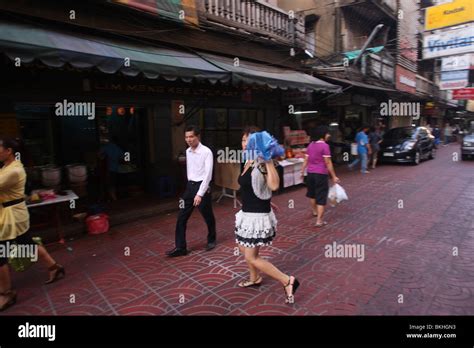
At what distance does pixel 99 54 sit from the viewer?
5.01 m

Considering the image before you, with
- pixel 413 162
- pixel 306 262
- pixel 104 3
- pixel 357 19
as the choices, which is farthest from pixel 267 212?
pixel 357 19

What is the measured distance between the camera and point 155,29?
748 centimetres

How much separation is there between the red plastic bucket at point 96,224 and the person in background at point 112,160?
197cm

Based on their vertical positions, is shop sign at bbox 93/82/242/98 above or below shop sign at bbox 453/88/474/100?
below

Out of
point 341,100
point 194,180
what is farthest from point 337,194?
point 341,100

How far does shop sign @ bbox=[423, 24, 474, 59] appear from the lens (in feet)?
48.8

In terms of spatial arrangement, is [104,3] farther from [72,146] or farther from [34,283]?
[34,283]

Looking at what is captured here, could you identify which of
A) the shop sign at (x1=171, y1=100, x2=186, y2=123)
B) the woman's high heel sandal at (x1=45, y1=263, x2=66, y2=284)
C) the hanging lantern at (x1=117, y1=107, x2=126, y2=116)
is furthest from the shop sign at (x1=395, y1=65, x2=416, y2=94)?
the woman's high heel sandal at (x1=45, y1=263, x2=66, y2=284)

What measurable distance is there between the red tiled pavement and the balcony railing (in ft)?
18.9

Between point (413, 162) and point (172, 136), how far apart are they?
11.2 meters

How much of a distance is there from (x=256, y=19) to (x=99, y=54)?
664cm

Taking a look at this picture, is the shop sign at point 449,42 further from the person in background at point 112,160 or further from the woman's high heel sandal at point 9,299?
the woman's high heel sandal at point 9,299

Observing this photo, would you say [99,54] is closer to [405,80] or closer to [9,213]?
[9,213]

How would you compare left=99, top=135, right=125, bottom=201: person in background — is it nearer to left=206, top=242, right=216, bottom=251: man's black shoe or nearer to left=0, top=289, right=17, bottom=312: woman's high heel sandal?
left=206, top=242, right=216, bottom=251: man's black shoe
